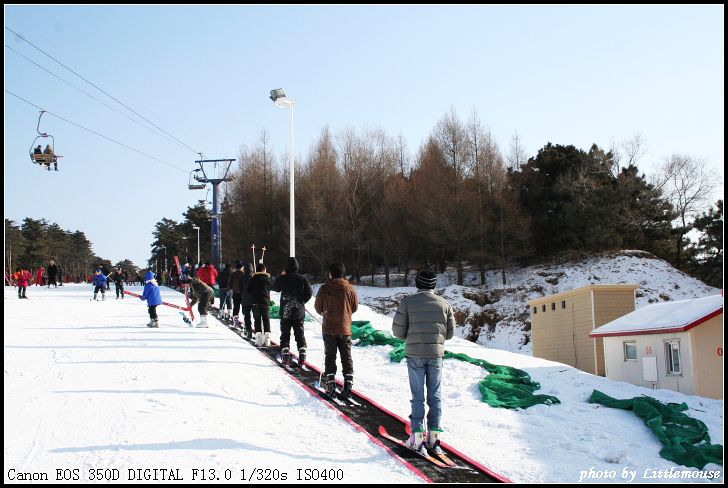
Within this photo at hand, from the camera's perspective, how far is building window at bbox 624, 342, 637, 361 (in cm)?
2127

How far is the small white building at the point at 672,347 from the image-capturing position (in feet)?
60.2

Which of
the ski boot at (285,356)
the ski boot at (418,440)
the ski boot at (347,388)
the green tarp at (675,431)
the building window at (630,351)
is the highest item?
the ski boot at (285,356)

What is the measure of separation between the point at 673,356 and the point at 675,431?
41.5 ft

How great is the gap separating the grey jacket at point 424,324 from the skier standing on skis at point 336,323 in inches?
77.8

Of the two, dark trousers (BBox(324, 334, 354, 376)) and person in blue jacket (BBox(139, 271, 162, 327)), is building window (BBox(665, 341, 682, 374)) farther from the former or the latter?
person in blue jacket (BBox(139, 271, 162, 327))

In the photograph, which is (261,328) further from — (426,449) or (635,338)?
(635,338)

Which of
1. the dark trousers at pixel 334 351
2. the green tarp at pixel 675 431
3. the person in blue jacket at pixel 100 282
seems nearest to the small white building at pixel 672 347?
the green tarp at pixel 675 431

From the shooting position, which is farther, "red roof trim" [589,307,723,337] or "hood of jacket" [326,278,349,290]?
"red roof trim" [589,307,723,337]

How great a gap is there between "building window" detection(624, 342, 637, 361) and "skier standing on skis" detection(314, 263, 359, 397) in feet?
51.3

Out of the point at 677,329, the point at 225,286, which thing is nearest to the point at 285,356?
the point at 225,286

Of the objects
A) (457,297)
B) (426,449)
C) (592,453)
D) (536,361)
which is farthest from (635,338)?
(457,297)

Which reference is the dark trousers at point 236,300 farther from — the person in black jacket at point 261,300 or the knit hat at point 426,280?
the knit hat at point 426,280

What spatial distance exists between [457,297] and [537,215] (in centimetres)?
1197

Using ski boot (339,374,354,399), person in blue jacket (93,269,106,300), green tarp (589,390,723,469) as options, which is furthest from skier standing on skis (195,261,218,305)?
person in blue jacket (93,269,106,300)
